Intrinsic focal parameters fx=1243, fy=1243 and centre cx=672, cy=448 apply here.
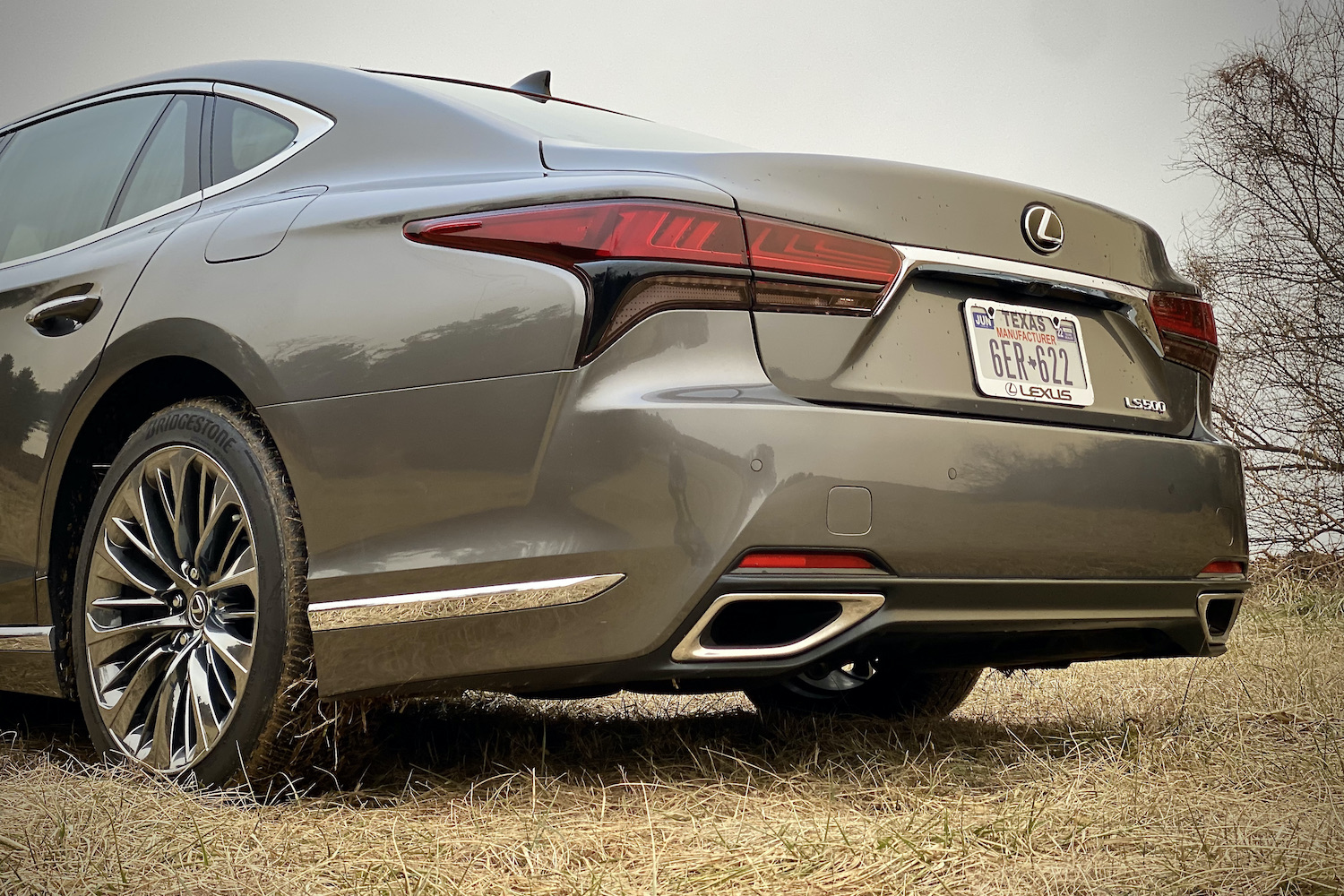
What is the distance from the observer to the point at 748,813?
223 cm

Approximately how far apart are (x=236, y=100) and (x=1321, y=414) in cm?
593

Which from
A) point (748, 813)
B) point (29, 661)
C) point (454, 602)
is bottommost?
point (748, 813)

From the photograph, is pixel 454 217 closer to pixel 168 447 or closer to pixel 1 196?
pixel 168 447

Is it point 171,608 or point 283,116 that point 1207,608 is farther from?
point 283,116

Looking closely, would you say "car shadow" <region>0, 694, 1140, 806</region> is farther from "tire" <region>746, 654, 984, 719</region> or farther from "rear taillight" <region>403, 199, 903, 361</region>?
"rear taillight" <region>403, 199, 903, 361</region>

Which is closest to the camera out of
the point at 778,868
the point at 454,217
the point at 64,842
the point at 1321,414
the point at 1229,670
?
the point at 778,868

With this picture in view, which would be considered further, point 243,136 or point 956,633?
point 243,136

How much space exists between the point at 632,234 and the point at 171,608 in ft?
4.54

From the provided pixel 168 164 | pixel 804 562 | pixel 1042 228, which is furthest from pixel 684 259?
pixel 168 164

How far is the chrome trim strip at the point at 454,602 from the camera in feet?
6.84

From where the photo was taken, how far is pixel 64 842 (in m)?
2.06

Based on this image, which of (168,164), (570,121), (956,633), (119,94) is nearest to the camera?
(956,633)

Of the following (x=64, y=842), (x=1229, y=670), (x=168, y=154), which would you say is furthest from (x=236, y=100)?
(x=1229, y=670)

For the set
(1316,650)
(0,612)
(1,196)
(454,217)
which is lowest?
(1316,650)
